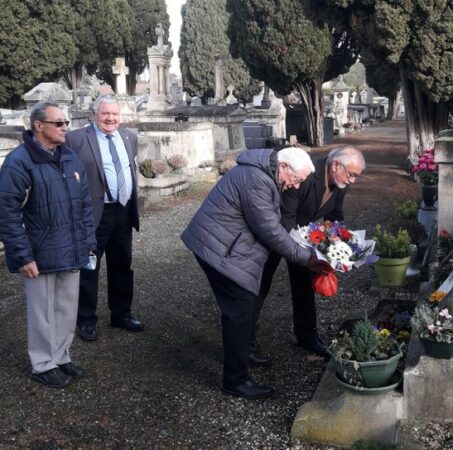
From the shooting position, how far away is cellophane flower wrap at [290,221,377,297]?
3.66 meters

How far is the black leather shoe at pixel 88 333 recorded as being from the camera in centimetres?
483

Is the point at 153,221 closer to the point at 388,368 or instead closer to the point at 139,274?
the point at 139,274

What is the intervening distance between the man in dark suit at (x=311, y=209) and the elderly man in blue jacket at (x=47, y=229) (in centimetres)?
120

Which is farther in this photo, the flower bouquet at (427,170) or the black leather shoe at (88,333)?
the flower bouquet at (427,170)

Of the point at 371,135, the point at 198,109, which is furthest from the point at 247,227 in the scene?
the point at 371,135

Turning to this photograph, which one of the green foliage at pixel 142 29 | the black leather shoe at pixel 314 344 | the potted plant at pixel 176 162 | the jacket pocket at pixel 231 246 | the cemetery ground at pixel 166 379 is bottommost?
the cemetery ground at pixel 166 379

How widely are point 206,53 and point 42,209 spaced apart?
3570cm

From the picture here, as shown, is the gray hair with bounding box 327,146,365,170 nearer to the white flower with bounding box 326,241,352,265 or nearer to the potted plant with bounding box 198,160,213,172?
the white flower with bounding box 326,241,352,265

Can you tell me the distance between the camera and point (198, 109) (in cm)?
1905

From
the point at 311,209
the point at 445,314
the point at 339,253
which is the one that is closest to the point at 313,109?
the point at 311,209

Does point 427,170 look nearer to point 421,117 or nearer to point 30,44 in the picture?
point 421,117

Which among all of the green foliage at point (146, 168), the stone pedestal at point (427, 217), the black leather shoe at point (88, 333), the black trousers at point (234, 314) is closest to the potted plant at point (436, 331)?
the black trousers at point (234, 314)

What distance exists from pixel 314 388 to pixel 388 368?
82cm

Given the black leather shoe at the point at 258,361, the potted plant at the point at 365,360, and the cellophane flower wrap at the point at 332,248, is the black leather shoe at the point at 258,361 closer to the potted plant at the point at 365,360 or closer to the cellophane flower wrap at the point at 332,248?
the cellophane flower wrap at the point at 332,248
